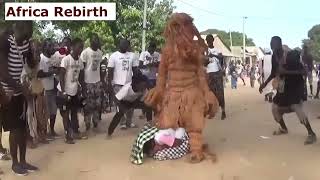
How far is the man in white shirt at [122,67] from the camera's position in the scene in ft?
30.1

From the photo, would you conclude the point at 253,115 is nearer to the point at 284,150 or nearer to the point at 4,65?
the point at 284,150

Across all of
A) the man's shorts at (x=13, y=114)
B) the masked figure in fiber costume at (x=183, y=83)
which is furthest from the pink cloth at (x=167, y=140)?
the man's shorts at (x=13, y=114)

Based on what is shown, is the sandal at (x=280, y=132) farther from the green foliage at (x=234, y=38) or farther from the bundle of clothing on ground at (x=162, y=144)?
the green foliage at (x=234, y=38)

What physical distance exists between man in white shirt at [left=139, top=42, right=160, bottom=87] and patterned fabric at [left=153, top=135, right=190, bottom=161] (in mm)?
3245

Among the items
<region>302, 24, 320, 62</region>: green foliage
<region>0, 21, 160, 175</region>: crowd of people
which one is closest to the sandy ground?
<region>0, 21, 160, 175</region>: crowd of people

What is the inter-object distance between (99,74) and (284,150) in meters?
3.39

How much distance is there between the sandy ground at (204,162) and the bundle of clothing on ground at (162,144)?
0.35 ft

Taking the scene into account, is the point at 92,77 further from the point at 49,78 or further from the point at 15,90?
the point at 15,90

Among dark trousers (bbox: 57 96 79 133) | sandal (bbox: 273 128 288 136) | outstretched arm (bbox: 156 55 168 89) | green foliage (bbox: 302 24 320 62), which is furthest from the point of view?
green foliage (bbox: 302 24 320 62)

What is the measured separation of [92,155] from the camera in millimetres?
7617

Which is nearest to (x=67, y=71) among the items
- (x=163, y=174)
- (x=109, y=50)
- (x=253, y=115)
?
(x=163, y=174)

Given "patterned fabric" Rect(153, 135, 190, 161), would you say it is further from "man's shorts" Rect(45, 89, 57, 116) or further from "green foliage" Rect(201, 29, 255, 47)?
"green foliage" Rect(201, 29, 255, 47)

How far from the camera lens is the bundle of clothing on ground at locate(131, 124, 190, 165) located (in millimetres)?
7074

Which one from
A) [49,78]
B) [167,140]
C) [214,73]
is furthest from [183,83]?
[214,73]
